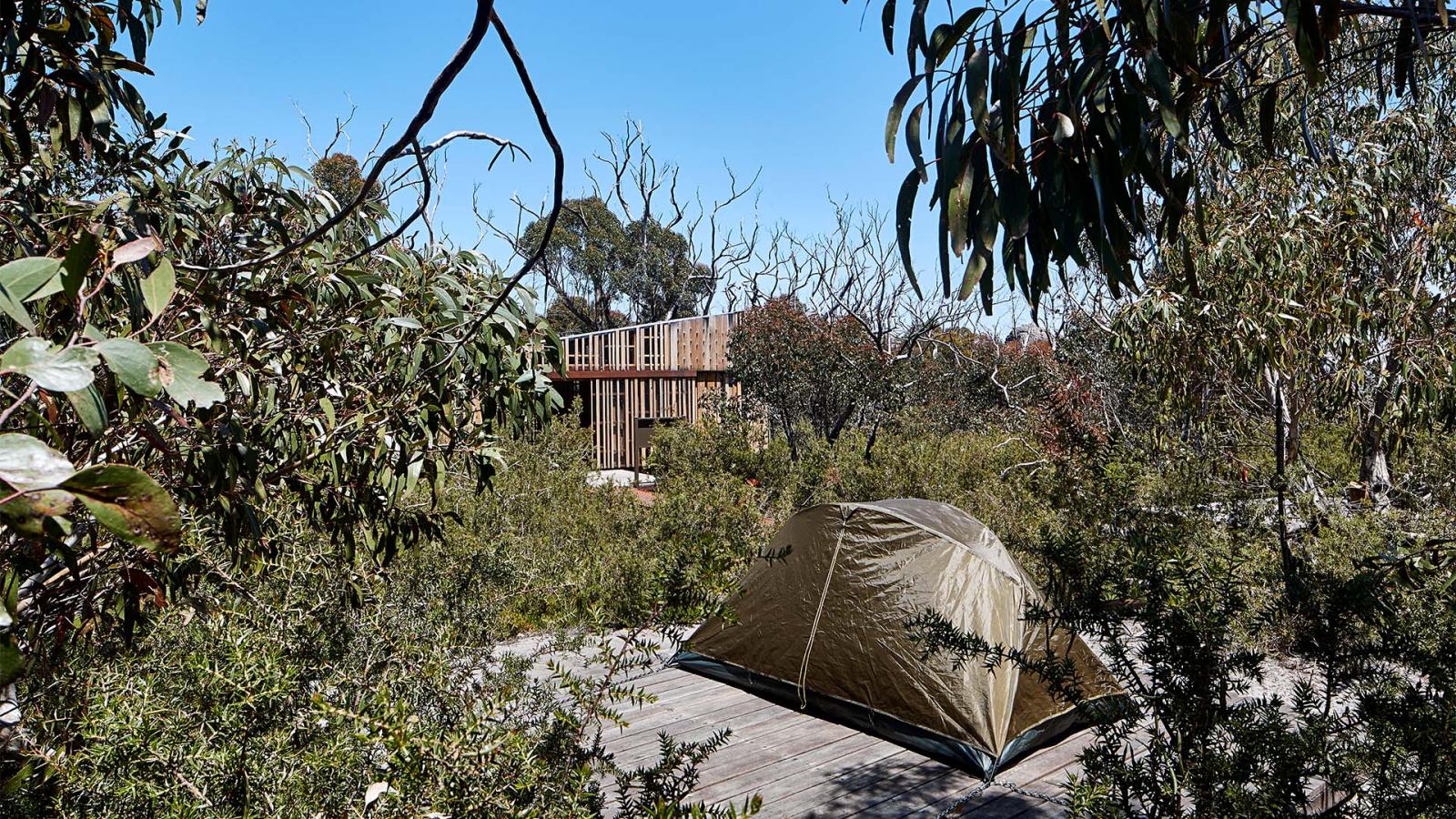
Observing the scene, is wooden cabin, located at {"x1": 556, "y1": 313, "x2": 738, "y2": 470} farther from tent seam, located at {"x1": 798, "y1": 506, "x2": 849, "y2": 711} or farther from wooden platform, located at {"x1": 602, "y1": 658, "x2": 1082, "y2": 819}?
wooden platform, located at {"x1": 602, "y1": 658, "x2": 1082, "y2": 819}

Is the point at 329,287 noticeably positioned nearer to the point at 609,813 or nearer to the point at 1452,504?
the point at 609,813

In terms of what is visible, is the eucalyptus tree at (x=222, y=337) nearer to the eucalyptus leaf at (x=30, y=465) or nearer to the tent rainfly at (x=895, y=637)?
the eucalyptus leaf at (x=30, y=465)

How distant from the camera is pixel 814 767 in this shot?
439cm

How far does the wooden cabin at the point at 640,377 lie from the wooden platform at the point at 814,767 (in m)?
11.4

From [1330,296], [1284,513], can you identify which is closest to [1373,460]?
[1330,296]

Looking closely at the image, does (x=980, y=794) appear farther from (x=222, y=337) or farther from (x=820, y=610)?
(x=222, y=337)

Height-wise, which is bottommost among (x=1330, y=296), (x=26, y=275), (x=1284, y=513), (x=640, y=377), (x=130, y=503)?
(x=1284, y=513)

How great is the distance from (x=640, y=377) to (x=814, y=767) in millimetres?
13094

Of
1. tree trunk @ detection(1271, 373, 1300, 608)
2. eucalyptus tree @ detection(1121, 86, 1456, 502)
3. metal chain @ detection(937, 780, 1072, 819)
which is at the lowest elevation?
metal chain @ detection(937, 780, 1072, 819)

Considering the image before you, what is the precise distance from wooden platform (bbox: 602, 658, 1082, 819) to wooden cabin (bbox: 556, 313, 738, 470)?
11.4 m

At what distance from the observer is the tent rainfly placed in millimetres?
4512

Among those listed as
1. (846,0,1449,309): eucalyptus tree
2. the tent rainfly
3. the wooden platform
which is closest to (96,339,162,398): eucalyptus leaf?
(846,0,1449,309): eucalyptus tree

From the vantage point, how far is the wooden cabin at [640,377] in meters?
16.6

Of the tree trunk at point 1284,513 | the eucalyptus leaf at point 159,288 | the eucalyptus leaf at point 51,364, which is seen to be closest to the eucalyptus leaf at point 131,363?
the eucalyptus leaf at point 51,364
